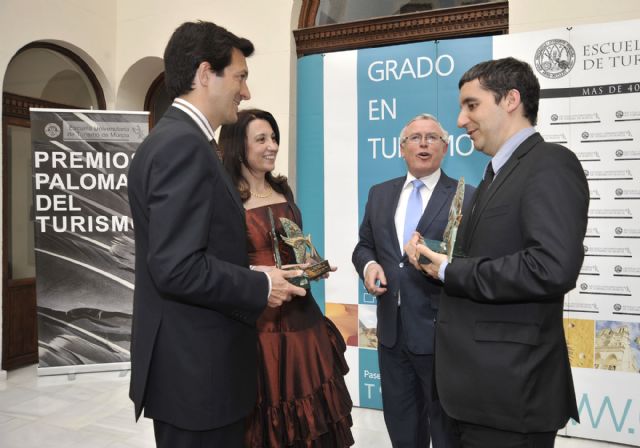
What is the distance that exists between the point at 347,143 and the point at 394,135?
35cm

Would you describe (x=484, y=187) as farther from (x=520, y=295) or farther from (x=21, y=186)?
(x=21, y=186)

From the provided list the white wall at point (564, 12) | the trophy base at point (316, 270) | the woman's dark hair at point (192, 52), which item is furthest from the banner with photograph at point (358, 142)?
the woman's dark hair at point (192, 52)

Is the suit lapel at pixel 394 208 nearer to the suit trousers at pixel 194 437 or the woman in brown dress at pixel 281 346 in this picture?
the woman in brown dress at pixel 281 346

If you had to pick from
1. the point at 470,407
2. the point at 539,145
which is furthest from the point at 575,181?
the point at 470,407

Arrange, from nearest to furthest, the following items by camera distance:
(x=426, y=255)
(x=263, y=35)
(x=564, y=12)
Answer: (x=426, y=255) → (x=564, y=12) → (x=263, y=35)

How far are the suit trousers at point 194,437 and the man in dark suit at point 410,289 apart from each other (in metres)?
1.12

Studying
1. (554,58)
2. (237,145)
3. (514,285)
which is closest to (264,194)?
(237,145)

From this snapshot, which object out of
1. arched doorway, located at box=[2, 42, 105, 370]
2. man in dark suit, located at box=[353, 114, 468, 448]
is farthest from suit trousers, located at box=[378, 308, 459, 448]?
arched doorway, located at box=[2, 42, 105, 370]

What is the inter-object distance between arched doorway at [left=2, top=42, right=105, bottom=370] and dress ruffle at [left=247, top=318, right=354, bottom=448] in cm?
346

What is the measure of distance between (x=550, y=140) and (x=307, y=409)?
7.42ft

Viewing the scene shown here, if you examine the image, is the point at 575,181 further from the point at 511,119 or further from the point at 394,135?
the point at 394,135

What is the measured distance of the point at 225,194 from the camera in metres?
1.38

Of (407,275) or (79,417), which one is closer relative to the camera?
(407,275)

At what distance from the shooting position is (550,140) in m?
3.22
